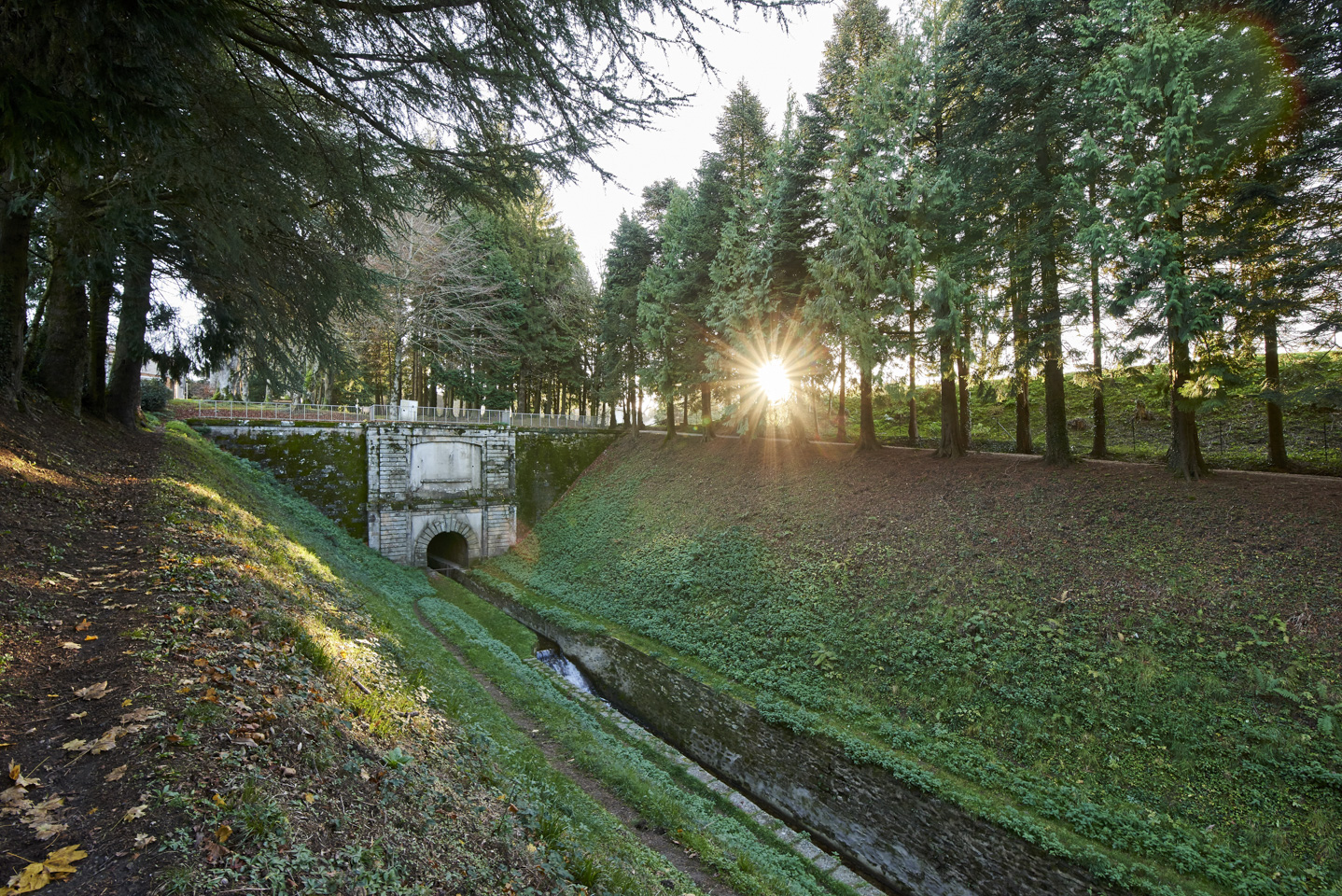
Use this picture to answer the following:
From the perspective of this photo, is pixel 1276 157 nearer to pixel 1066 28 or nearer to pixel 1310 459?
pixel 1066 28

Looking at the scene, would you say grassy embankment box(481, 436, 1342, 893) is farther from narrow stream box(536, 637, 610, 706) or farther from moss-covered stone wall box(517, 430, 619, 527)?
moss-covered stone wall box(517, 430, 619, 527)

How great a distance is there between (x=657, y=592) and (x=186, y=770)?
1310 centimetres

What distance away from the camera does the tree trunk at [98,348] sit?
11555 millimetres

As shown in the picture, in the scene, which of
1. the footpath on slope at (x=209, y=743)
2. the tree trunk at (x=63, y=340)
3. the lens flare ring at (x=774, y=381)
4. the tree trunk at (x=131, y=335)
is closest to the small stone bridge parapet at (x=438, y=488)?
the tree trunk at (x=131, y=335)

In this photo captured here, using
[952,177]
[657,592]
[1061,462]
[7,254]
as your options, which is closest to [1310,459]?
[1061,462]

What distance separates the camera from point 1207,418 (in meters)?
16.6

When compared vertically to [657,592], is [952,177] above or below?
above

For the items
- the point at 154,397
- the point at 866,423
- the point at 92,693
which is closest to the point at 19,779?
the point at 92,693

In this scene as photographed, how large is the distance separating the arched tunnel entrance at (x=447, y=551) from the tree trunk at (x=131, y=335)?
11.7 metres

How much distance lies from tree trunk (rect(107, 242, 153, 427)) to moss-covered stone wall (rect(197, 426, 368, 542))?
18.7 ft

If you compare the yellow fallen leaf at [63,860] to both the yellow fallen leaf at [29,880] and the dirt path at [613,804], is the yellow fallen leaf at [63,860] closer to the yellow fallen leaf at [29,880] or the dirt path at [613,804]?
the yellow fallen leaf at [29,880]

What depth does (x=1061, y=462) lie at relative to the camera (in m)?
13.7

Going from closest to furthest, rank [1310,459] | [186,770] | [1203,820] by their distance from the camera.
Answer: [186,770], [1203,820], [1310,459]

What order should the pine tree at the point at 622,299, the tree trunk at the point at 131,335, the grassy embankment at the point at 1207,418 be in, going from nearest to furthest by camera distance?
the tree trunk at the point at 131,335
the grassy embankment at the point at 1207,418
the pine tree at the point at 622,299
